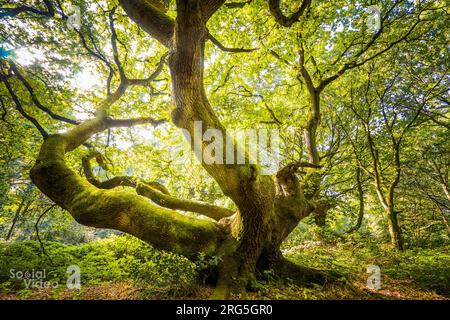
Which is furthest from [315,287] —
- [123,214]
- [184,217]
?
[123,214]

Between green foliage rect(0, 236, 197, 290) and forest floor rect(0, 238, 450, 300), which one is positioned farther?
green foliage rect(0, 236, 197, 290)

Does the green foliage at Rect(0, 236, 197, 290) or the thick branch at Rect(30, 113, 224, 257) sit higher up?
the thick branch at Rect(30, 113, 224, 257)

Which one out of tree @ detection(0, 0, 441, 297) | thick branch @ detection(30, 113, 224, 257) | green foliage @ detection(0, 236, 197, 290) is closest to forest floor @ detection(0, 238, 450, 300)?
green foliage @ detection(0, 236, 197, 290)

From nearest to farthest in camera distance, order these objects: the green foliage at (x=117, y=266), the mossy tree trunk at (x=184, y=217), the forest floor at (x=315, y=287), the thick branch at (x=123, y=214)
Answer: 1. the mossy tree trunk at (x=184, y=217)
2. the forest floor at (x=315, y=287)
3. the green foliage at (x=117, y=266)
4. the thick branch at (x=123, y=214)

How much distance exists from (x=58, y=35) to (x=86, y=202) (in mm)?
6827

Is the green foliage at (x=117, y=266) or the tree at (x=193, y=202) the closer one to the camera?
the tree at (x=193, y=202)

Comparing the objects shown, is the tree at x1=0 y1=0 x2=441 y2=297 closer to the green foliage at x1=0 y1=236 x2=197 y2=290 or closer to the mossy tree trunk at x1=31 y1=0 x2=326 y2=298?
the mossy tree trunk at x1=31 y1=0 x2=326 y2=298

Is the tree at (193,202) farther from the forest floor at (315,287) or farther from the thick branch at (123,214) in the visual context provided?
the forest floor at (315,287)

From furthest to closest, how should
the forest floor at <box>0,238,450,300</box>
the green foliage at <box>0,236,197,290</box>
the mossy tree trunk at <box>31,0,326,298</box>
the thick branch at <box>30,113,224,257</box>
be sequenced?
the thick branch at <box>30,113,224,257</box>
the green foliage at <box>0,236,197,290</box>
the forest floor at <box>0,238,450,300</box>
the mossy tree trunk at <box>31,0,326,298</box>

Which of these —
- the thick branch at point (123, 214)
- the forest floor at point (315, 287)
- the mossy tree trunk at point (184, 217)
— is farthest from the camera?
the thick branch at point (123, 214)

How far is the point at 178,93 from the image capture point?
3.59m

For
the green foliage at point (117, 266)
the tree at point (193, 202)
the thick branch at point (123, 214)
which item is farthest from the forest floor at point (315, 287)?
the thick branch at point (123, 214)

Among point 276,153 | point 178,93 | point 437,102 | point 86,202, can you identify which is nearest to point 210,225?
point 86,202

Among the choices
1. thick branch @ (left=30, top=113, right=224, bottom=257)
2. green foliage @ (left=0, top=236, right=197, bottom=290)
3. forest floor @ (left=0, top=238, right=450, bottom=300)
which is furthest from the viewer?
thick branch @ (left=30, top=113, right=224, bottom=257)
